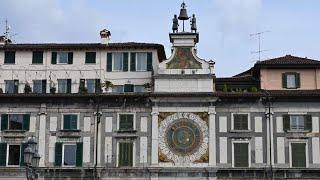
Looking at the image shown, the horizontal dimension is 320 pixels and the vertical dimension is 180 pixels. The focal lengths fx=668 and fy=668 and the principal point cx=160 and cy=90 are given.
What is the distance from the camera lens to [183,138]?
178 feet

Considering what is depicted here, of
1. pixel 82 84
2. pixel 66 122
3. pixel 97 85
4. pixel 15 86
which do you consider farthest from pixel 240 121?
pixel 15 86

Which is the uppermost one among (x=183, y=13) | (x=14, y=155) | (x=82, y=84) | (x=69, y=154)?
(x=183, y=13)

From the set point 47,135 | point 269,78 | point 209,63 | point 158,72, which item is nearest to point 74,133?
point 47,135

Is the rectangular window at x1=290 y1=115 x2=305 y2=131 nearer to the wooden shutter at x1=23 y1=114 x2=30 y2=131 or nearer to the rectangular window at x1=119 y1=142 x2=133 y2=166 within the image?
the rectangular window at x1=119 y1=142 x2=133 y2=166

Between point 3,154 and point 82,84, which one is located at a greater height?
point 82,84

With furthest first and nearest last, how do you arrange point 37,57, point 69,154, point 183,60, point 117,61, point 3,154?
point 37,57, point 117,61, point 183,60, point 3,154, point 69,154

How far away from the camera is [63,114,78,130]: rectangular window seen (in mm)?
54719

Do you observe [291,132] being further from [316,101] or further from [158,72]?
[158,72]

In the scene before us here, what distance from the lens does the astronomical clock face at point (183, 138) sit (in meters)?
53.6

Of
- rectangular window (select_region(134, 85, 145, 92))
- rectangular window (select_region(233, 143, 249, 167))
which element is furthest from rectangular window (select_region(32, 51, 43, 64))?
rectangular window (select_region(233, 143, 249, 167))

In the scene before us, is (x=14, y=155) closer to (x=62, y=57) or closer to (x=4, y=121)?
(x=4, y=121)

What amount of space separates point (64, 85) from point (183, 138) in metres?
11.2

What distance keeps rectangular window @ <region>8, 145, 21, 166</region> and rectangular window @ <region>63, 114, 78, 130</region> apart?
4212 millimetres

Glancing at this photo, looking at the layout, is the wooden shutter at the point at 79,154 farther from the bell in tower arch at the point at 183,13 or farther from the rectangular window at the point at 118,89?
the bell in tower arch at the point at 183,13
